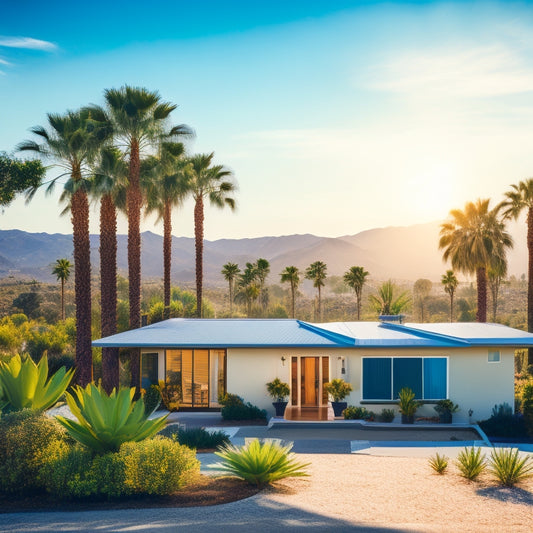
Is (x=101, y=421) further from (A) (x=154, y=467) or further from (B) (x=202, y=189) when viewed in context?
(B) (x=202, y=189)

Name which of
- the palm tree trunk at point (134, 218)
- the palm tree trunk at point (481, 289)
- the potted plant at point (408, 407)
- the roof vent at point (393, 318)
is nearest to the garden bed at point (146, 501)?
the potted plant at point (408, 407)

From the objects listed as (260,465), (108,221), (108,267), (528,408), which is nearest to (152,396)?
(108,267)

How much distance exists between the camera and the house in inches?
878

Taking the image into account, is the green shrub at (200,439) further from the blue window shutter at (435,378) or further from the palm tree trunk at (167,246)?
the palm tree trunk at (167,246)

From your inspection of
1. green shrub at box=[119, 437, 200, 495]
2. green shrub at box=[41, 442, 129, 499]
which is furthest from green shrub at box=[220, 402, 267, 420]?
green shrub at box=[41, 442, 129, 499]

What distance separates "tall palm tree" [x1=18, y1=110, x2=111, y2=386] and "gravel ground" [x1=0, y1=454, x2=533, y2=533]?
1885cm

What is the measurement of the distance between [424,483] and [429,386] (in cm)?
1017

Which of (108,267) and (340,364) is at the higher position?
(108,267)

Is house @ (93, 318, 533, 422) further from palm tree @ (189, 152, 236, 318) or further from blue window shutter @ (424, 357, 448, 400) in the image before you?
palm tree @ (189, 152, 236, 318)

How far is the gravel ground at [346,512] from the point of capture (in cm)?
944

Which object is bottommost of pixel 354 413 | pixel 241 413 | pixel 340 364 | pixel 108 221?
pixel 241 413

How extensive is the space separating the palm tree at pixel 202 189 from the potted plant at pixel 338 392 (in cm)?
2130

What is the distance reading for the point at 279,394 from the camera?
2281 centimetres

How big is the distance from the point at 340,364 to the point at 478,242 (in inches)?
834
